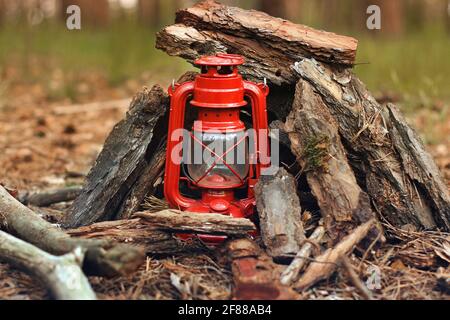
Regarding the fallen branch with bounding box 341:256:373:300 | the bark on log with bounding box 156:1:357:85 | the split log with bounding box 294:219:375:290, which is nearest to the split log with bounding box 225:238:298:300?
the split log with bounding box 294:219:375:290

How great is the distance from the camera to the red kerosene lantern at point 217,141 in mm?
3154

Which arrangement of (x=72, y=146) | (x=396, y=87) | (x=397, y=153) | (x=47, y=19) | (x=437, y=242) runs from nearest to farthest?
1. (x=437, y=242)
2. (x=397, y=153)
3. (x=72, y=146)
4. (x=396, y=87)
5. (x=47, y=19)

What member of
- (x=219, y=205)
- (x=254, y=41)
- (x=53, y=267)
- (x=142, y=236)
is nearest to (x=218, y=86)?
(x=254, y=41)

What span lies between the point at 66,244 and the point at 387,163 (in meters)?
1.49

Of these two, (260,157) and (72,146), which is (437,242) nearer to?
(260,157)

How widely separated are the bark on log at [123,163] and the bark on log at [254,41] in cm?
27

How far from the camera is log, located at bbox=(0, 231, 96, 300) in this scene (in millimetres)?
2482

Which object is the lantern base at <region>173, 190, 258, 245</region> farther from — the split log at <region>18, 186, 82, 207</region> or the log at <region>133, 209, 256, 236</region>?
the split log at <region>18, 186, 82, 207</region>

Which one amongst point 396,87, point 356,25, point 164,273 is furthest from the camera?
point 356,25

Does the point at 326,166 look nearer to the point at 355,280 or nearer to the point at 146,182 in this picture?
the point at 355,280

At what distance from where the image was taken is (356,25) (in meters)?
11.9

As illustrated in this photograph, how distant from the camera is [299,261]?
2.79m
